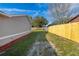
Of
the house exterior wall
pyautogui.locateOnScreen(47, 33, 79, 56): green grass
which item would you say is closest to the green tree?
the house exterior wall

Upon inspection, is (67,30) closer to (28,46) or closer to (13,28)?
(28,46)

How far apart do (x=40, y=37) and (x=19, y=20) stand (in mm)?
548

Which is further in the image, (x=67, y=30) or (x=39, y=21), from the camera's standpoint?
(x=67, y=30)

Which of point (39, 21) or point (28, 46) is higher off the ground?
point (39, 21)

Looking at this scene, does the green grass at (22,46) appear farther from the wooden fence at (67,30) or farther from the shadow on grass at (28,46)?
the wooden fence at (67,30)

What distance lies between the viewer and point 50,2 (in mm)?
4629

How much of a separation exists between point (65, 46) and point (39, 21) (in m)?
0.73

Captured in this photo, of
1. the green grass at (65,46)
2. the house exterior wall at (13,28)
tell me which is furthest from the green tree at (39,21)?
the green grass at (65,46)

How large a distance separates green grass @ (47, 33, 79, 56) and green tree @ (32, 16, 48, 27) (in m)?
0.26

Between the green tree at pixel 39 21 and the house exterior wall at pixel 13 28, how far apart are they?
122mm

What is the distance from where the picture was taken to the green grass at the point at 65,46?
467 centimetres

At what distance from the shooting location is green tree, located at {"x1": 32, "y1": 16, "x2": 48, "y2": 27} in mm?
4698

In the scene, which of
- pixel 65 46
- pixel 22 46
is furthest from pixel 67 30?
pixel 22 46

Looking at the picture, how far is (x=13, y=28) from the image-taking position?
15.4ft
